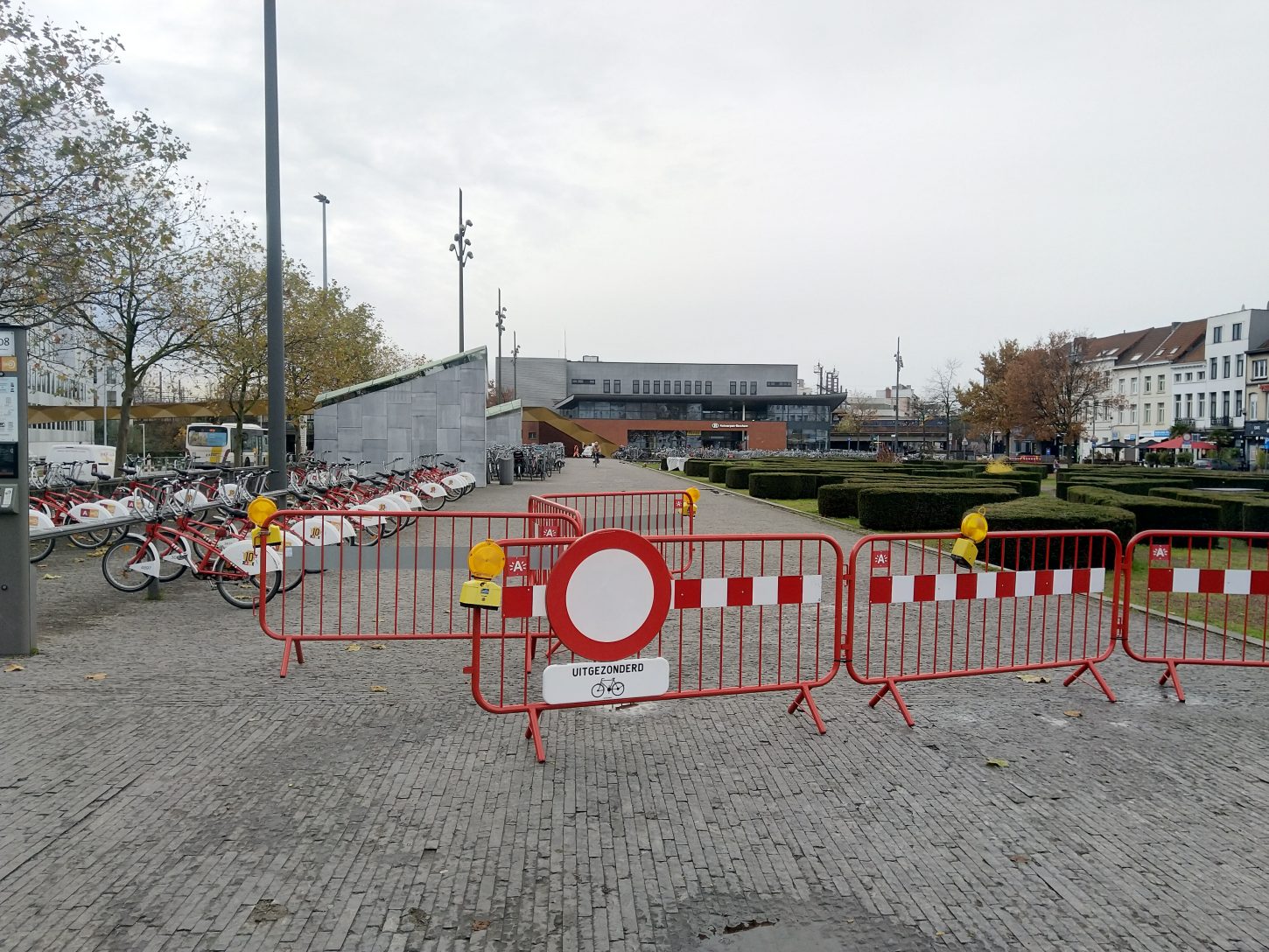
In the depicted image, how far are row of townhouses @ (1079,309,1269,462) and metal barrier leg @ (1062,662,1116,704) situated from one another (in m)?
62.3

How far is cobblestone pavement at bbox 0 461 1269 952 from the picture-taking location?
3.25 metres

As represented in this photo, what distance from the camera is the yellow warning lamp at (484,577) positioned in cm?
491

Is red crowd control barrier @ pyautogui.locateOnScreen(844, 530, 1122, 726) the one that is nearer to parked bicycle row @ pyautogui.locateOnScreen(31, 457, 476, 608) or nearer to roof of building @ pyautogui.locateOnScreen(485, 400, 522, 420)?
parked bicycle row @ pyautogui.locateOnScreen(31, 457, 476, 608)

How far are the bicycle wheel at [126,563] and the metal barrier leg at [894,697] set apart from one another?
7.29m

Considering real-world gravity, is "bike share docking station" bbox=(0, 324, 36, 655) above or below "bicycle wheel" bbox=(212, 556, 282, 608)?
above

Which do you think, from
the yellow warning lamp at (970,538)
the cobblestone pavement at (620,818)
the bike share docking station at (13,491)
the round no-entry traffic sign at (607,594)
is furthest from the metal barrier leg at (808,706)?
the bike share docking station at (13,491)

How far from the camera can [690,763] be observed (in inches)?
191

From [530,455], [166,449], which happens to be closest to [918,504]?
[530,455]

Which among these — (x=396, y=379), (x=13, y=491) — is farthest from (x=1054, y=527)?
(x=396, y=379)

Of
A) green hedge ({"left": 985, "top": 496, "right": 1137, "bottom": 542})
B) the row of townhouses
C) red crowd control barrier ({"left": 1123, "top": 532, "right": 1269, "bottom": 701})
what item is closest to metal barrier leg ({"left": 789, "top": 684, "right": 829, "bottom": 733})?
red crowd control barrier ({"left": 1123, "top": 532, "right": 1269, "bottom": 701})

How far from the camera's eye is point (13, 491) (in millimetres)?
6719

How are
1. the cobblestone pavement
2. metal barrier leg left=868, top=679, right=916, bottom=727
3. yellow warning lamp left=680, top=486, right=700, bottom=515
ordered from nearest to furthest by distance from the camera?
the cobblestone pavement < metal barrier leg left=868, top=679, right=916, bottom=727 < yellow warning lamp left=680, top=486, right=700, bottom=515

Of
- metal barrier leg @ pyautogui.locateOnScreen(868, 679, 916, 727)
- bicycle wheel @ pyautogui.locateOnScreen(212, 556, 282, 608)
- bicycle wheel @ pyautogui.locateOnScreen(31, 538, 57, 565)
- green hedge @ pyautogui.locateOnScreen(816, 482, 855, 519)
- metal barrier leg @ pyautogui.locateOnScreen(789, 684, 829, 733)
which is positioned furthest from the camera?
green hedge @ pyautogui.locateOnScreen(816, 482, 855, 519)

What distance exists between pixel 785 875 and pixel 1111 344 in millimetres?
97823
